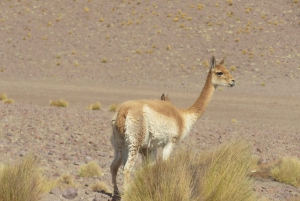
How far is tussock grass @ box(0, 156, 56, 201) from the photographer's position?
22.3 ft

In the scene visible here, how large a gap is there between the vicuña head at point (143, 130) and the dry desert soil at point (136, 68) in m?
2.94

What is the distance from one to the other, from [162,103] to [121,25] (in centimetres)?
3753

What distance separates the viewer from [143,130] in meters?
7.80

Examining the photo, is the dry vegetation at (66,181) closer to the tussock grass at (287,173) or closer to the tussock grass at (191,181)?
the tussock grass at (191,181)

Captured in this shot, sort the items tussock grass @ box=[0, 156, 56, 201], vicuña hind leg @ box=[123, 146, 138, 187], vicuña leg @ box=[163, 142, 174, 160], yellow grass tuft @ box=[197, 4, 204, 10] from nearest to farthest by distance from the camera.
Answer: tussock grass @ box=[0, 156, 56, 201], vicuña hind leg @ box=[123, 146, 138, 187], vicuña leg @ box=[163, 142, 174, 160], yellow grass tuft @ box=[197, 4, 204, 10]

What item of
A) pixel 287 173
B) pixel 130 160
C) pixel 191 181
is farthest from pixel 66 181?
pixel 287 173

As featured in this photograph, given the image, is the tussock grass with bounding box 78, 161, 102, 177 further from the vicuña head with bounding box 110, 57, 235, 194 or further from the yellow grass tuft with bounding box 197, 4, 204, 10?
the yellow grass tuft with bounding box 197, 4, 204, 10

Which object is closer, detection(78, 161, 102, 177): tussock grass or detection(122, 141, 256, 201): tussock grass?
detection(122, 141, 256, 201): tussock grass

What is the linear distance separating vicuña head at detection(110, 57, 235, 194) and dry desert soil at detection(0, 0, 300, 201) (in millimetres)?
2938

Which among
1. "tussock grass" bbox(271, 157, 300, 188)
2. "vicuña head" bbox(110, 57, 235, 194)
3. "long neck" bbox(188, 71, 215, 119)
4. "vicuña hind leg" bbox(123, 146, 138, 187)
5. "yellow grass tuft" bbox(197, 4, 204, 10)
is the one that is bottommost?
"tussock grass" bbox(271, 157, 300, 188)

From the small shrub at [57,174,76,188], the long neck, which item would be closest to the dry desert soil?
the small shrub at [57,174,76,188]

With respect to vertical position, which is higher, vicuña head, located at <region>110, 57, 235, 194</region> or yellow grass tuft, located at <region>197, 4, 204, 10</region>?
yellow grass tuft, located at <region>197, 4, 204, 10</region>

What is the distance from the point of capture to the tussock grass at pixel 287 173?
432 inches

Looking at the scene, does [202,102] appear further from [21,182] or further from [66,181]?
[21,182]
